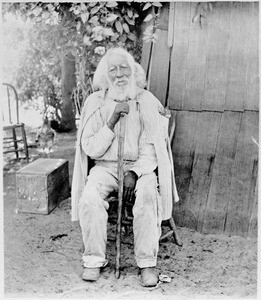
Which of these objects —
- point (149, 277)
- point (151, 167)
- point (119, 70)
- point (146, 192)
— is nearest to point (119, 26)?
point (119, 70)

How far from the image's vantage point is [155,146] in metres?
3.22

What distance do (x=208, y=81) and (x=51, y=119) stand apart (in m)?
5.39

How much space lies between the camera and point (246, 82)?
11.3ft

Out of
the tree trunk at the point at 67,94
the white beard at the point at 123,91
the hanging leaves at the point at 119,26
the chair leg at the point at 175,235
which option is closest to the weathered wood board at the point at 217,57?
the white beard at the point at 123,91

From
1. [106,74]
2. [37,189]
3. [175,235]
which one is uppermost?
[106,74]

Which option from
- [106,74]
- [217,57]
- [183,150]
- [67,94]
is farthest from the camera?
[67,94]

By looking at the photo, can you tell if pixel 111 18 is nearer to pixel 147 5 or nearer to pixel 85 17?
pixel 85 17

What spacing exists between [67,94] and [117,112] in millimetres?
4835

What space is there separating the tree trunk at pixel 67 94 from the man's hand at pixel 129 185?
4.53m

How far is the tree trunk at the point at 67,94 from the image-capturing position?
7.40 m

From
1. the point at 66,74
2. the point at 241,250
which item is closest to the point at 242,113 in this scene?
the point at 241,250

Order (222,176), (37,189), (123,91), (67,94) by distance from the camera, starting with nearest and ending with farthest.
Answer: (123,91) < (222,176) < (37,189) < (67,94)

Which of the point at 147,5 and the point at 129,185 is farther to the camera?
the point at 147,5

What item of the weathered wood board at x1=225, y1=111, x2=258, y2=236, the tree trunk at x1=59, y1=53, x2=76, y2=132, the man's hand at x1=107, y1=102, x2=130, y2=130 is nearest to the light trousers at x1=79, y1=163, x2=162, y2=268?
the man's hand at x1=107, y1=102, x2=130, y2=130
